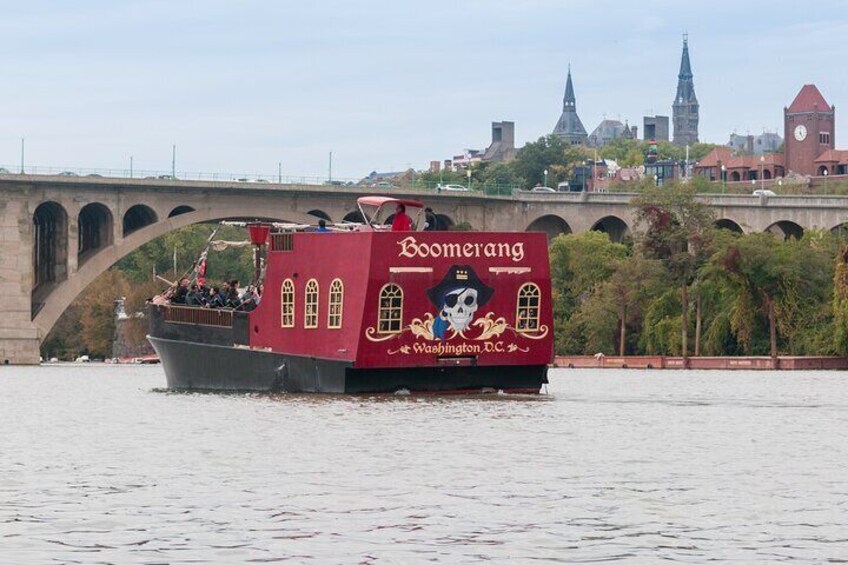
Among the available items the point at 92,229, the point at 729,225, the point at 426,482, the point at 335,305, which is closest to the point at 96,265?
the point at 92,229

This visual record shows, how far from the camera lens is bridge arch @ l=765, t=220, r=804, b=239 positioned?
127281mm

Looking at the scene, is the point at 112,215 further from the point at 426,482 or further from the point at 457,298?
the point at 426,482

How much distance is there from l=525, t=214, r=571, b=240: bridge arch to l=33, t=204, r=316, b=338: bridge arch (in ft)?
86.2

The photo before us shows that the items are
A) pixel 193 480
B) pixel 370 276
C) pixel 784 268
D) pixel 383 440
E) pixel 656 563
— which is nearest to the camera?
pixel 656 563

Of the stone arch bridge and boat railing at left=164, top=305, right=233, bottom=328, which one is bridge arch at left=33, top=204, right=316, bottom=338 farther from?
boat railing at left=164, top=305, right=233, bottom=328

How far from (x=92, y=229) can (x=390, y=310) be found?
62.1m

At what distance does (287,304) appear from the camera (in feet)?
194

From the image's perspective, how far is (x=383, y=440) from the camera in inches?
1570

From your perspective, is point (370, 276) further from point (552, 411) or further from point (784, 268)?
point (784, 268)

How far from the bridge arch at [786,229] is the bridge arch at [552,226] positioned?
13.6 metres

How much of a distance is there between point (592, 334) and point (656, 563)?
91.3 metres

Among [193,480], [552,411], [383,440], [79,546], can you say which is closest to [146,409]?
[552,411]

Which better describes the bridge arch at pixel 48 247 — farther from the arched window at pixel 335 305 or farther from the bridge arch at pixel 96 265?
the arched window at pixel 335 305

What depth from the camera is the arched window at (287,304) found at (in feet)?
193
